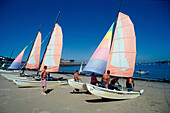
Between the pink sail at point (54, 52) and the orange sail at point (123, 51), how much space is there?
23.0 ft

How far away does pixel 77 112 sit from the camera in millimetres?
5051

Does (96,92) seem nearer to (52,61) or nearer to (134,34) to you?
(134,34)

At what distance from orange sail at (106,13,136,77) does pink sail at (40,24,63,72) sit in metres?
7.02

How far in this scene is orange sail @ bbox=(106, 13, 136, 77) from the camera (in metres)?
7.70

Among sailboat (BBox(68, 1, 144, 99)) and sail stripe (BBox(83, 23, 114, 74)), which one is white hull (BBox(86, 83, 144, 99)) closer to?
sailboat (BBox(68, 1, 144, 99))

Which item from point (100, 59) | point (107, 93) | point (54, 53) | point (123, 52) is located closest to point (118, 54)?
point (123, 52)

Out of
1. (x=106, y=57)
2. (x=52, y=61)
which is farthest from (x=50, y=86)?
(x=106, y=57)

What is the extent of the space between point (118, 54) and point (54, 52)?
7.99 metres

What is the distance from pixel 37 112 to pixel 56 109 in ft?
3.00

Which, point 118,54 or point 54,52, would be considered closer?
point 118,54

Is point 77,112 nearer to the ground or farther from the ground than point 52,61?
nearer to the ground

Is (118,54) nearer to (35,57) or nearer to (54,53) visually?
(54,53)

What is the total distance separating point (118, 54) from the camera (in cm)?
793

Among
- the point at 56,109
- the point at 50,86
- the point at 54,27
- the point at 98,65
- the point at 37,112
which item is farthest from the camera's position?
the point at 54,27
